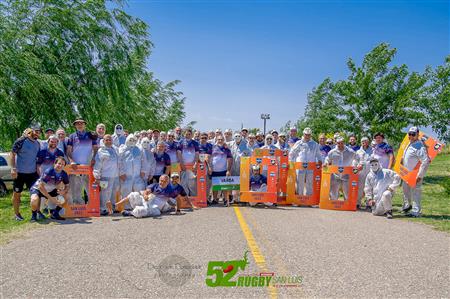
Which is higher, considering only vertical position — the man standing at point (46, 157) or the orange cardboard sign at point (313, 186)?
the man standing at point (46, 157)

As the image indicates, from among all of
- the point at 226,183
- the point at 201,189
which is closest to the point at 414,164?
the point at 226,183

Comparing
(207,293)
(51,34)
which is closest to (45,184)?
(207,293)

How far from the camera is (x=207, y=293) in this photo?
184 inches

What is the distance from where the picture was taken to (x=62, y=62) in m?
16.6

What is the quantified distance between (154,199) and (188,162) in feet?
7.99

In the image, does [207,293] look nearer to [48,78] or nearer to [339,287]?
[339,287]

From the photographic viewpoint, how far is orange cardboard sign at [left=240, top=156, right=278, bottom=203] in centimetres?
1185

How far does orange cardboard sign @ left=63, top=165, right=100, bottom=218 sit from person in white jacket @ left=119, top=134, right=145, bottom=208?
80 cm

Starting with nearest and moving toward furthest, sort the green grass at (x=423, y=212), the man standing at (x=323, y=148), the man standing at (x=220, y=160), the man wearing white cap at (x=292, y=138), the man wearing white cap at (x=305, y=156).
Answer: the green grass at (x=423, y=212), the man standing at (x=220, y=160), the man wearing white cap at (x=305, y=156), the man standing at (x=323, y=148), the man wearing white cap at (x=292, y=138)

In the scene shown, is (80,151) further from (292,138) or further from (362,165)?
(362,165)

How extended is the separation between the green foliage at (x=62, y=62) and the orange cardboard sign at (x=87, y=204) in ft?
18.7

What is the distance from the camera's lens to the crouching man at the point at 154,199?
994 cm

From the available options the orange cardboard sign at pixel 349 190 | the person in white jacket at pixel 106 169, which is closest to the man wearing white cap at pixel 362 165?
the orange cardboard sign at pixel 349 190

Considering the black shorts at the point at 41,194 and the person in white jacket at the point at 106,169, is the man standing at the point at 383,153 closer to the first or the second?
the person in white jacket at the point at 106,169
